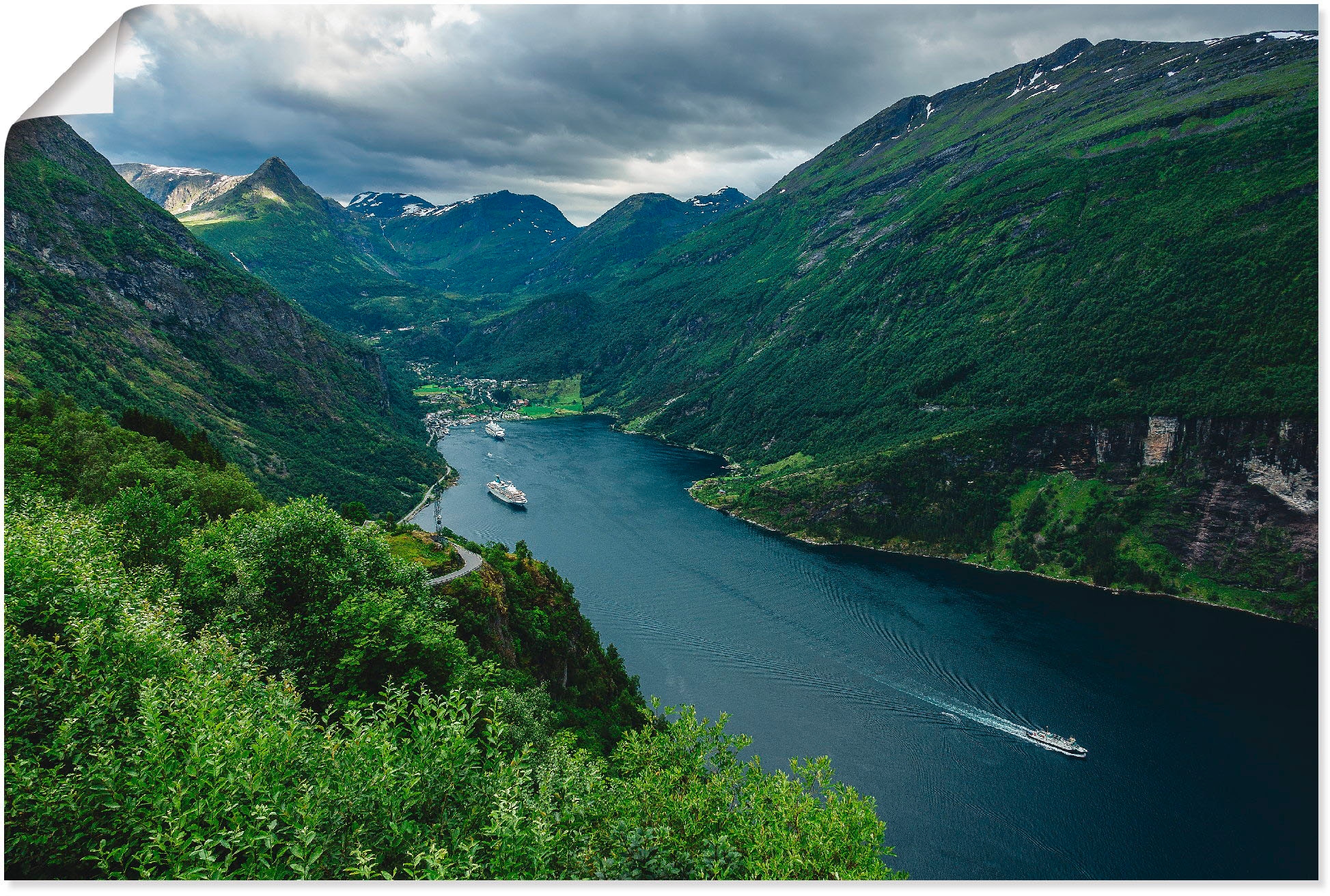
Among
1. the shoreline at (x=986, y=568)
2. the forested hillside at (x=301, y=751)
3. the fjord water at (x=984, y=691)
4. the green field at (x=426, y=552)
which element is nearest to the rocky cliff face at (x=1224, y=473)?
the shoreline at (x=986, y=568)

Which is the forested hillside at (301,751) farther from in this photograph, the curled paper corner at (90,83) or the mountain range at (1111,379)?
the mountain range at (1111,379)

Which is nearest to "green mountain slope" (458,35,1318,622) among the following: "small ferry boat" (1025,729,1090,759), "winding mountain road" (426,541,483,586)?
"small ferry boat" (1025,729,1090,759)

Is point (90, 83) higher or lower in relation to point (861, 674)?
higher

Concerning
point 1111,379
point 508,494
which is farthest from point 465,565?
point 1111,379

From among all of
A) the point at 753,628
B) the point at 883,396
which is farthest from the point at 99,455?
the point at 883,396

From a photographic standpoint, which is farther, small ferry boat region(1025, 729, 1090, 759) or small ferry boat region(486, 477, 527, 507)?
small ferry boat region(486, 477, 527, 507)

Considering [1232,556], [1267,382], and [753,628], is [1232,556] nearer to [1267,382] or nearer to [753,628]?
[1267,382]

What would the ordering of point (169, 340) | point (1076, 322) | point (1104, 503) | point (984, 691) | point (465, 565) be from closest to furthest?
point (465, 565) → point (984, 691) → point (1104, 503) → point (169, 340) → point (1076, 322)

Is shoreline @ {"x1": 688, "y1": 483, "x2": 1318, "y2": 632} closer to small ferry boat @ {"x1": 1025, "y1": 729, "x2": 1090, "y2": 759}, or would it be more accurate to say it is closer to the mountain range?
the mountain range

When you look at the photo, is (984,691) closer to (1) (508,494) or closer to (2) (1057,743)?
(2) (1057,743)
